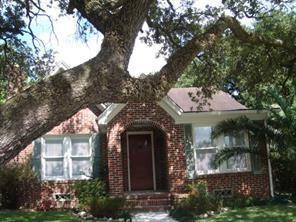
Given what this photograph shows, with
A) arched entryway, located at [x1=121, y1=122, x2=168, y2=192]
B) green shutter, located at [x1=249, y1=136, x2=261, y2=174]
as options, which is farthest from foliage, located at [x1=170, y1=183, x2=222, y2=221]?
arched entryway, located at [x1=121, y1=122, x2=168, y2=192]

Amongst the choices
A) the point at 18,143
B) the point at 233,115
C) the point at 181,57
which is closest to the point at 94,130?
the point at 233,115

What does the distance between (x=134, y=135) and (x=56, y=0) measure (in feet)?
31.7

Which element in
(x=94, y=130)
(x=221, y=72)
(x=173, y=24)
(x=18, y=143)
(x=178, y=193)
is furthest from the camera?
(x=94, y=130)

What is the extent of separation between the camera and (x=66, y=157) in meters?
19.7

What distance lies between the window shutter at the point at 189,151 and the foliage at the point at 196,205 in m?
2.69

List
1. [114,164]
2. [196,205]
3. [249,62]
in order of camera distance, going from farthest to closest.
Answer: [114,164] → [249,62] → [196,205]

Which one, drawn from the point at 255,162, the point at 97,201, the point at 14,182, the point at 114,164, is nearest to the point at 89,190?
the point at 114,164

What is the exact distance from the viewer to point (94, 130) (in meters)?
20.1

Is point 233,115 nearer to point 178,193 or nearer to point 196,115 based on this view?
point 196,115

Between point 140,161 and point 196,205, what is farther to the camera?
point 140,161

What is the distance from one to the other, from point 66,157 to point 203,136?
5589mm

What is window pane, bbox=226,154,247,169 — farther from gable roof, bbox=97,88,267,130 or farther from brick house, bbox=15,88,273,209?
gable roof, bbox=97,88,267,130

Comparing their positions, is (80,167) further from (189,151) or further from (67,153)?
(189,151)

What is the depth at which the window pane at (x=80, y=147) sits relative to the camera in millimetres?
19953
